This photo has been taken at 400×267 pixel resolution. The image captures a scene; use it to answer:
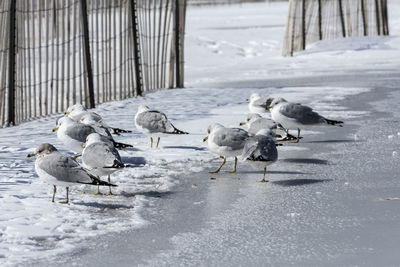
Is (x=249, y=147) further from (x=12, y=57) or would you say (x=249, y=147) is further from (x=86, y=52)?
(x=86, y=52)

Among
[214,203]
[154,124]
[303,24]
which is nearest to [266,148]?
[214,203]

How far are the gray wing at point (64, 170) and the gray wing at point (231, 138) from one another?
1.48m

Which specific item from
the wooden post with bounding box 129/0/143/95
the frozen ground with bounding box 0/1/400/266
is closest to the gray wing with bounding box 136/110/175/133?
the frozen ground with bounding box 0/1/400/266

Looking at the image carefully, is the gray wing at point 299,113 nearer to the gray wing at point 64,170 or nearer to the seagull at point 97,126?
the seagull at point 97,126

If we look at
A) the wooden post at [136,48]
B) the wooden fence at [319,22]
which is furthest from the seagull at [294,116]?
the wooden fence at [319,22]

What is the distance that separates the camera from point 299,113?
7.71 meters

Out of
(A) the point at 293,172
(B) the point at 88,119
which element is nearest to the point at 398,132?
(A) the point at 293,172

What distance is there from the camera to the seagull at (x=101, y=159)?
217 inches

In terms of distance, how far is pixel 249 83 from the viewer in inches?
550

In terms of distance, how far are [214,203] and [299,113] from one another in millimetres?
2506

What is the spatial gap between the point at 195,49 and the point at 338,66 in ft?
16.9

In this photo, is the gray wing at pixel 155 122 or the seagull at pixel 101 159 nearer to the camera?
the seagull at pixel 101 159

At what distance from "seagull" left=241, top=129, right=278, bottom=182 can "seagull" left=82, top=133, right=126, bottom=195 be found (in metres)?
1.09

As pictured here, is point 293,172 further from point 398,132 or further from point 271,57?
point 271,57
